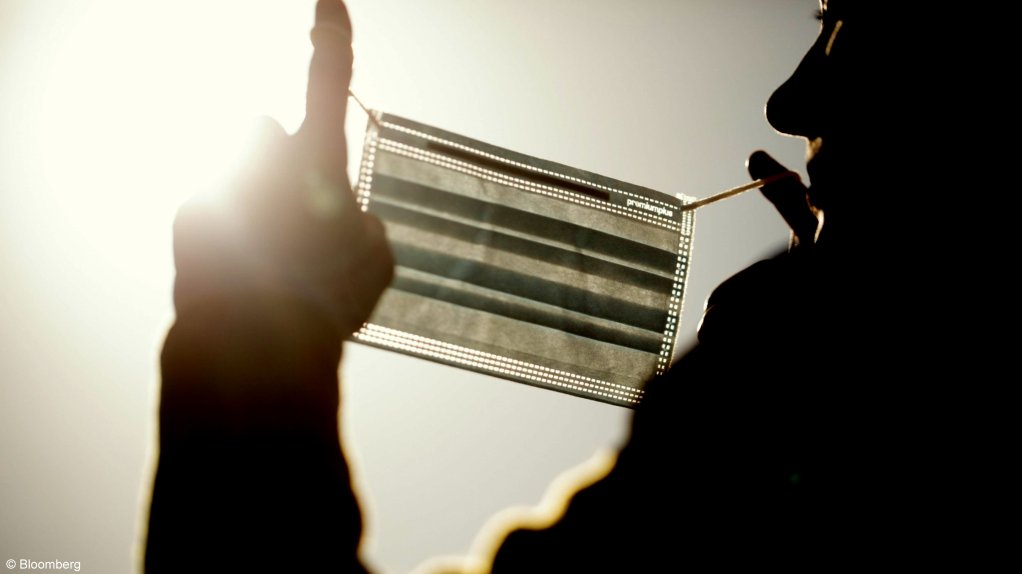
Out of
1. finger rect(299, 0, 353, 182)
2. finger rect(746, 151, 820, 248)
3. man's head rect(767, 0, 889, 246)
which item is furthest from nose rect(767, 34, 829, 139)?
finger rect(299, 0, 353, 182)

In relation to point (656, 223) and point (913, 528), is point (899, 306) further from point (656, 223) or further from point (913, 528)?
point (656, 223)

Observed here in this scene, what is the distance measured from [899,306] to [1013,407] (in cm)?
24

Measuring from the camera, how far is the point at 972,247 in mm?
1073

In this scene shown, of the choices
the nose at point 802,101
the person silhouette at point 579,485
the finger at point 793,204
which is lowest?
the person silhouette at point 579,485

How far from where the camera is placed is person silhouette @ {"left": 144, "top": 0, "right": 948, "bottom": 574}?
874mm

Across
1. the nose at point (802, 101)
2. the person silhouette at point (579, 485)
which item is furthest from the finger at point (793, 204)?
the person silhouette at point (579, 485)

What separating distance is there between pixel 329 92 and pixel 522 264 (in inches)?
35.6

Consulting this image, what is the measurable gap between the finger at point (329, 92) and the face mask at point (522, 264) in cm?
52

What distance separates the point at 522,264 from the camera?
6.36 feet

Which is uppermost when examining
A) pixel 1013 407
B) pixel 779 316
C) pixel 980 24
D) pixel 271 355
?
pixel 980 24

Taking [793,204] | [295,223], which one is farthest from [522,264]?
[295,223]

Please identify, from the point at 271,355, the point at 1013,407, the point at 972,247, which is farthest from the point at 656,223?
the point at 271,355

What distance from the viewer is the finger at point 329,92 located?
1.14 m

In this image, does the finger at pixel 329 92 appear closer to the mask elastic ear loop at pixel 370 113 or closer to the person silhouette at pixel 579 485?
the person silhouette at pixel 579 485
